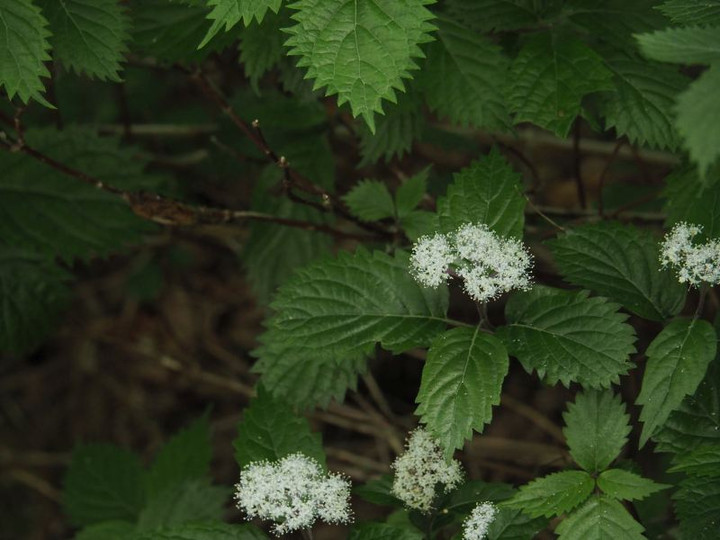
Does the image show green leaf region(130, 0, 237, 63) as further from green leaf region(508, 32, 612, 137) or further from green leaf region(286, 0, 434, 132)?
green leaf region(508, 32, 612, 137)

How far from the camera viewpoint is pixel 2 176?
2.75 meters

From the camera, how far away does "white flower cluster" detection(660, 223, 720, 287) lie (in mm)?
1735

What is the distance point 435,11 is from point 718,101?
45.6 inches

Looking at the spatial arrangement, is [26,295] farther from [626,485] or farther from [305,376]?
[626,485]

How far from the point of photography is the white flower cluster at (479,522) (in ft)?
5.78

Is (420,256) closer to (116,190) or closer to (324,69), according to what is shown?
(324,69)

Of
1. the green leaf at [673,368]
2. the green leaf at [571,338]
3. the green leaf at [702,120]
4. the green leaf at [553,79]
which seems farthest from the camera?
the green leaf at [553,79]

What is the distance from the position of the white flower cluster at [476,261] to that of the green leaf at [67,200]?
4.37 feet

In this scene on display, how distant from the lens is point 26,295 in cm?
279

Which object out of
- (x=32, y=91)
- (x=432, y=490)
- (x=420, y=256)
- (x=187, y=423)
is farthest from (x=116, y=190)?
(x=187, y=423)

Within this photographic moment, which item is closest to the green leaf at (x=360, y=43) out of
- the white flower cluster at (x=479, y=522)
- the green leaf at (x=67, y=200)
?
the white flower cluster at (x=479, y=522)

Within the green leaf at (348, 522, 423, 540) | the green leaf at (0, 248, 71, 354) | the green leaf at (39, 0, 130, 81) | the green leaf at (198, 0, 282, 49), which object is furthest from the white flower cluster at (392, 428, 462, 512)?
the green leaf at (0, 248, 71, 354)

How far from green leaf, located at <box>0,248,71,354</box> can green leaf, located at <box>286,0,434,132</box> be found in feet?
4.87

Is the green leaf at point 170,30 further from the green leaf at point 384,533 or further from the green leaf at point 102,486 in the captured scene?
the green leaf at point 102,486
